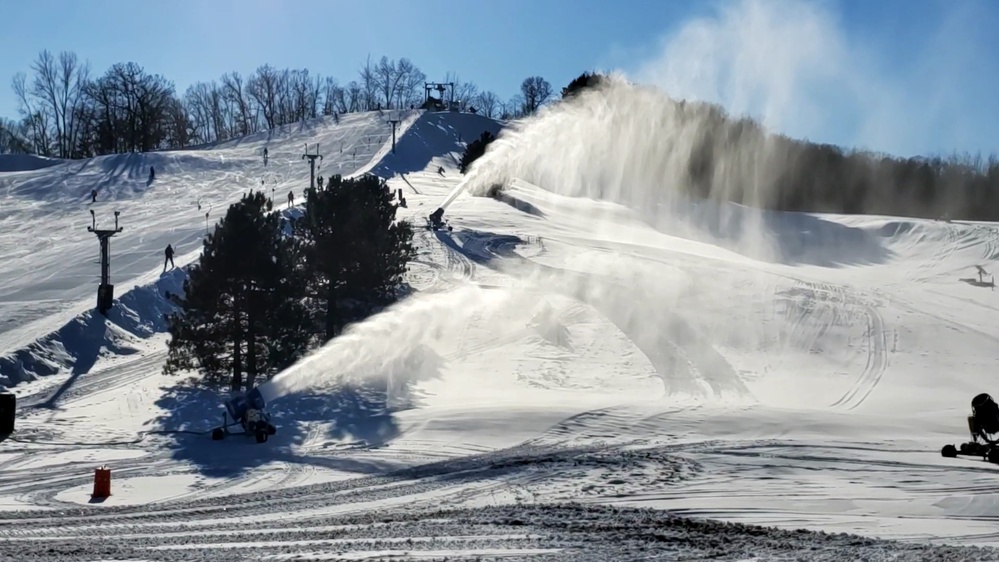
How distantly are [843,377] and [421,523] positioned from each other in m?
21.8

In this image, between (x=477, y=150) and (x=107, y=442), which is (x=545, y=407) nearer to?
(x=107, y=442)

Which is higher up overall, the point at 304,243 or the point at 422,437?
the point at 304,243

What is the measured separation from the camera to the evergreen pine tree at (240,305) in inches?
1147

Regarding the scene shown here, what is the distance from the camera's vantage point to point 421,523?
46.3ft

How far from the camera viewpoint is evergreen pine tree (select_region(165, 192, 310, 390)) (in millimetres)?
29125

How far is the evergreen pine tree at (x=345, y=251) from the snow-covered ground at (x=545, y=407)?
1186mm

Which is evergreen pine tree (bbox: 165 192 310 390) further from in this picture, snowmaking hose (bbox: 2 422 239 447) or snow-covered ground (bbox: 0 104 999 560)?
snowmaking hose (bbox: 2 422 239 447)

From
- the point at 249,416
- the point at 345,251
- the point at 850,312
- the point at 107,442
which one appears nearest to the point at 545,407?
the point at 249,416

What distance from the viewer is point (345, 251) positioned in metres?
32.9

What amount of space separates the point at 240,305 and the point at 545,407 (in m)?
9.85

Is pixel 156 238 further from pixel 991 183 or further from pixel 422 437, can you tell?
pixel 991 183

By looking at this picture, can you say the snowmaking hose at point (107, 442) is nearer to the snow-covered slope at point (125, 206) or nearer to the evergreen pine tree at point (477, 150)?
the snow-covered slope at point (125, 206)

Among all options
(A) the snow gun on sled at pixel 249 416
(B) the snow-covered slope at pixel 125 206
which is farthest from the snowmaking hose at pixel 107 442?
(B) the snow-covered slope at pixel 125 206

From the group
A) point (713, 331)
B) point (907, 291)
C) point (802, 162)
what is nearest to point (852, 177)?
point (802, 162)
